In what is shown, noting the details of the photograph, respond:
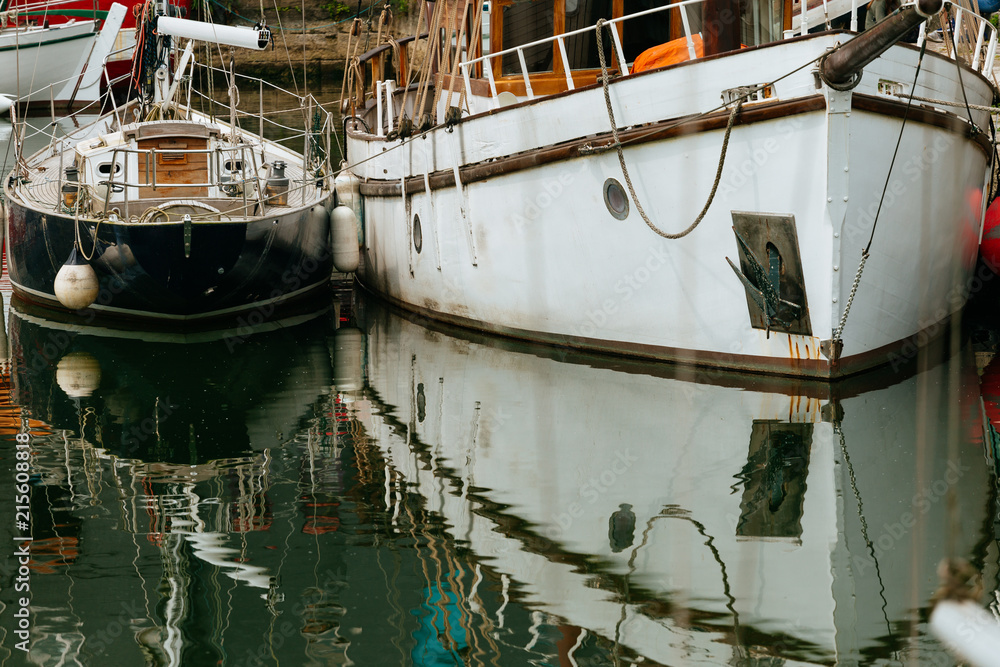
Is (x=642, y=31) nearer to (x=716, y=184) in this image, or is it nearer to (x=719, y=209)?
(x=719, y=209)

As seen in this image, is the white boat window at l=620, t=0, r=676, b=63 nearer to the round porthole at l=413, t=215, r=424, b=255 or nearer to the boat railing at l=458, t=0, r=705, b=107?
the boat railing at l=458, t=0, r=705, b=107

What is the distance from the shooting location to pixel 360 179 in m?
13.6

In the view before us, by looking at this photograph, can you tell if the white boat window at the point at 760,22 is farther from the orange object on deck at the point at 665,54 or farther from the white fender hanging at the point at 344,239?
the white fender hanging at the point at 344,239

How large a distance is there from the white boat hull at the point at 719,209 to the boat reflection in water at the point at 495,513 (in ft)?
1.46

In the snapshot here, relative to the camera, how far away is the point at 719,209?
8078 millimetres

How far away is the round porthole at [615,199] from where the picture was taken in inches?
338

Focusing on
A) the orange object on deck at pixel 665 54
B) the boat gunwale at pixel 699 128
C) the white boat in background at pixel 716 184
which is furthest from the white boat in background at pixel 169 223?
the orange object on deck at pixel 665 54

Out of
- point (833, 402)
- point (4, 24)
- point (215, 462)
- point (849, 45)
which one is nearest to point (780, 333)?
point (833, 402)

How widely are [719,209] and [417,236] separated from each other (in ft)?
13.9

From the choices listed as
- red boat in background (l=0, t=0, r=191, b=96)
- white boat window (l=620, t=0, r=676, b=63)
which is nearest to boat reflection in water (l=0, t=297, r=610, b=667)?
white boat window (l=620, t=0, r=676, b=63)

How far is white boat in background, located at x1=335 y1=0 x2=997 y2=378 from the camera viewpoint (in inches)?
298

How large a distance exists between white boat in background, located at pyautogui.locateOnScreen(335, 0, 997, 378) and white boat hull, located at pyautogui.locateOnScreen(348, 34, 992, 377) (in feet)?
0.05

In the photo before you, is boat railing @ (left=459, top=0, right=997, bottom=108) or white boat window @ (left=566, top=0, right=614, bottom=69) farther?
white boat window @ (left=566, top=0, right=614, bottom=69)

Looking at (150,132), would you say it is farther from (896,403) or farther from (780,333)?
(896,403)
